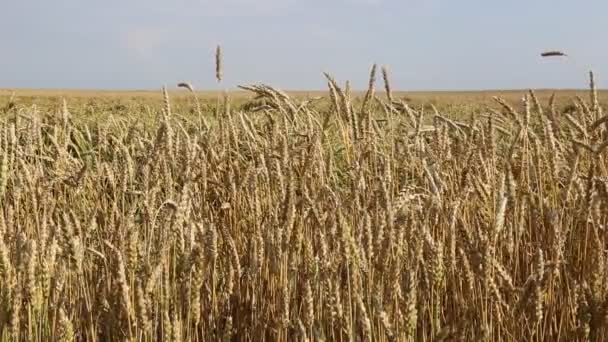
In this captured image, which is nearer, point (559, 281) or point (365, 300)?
point (365, 300)

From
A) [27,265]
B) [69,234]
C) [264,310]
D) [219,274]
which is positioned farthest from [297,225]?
[27,265]

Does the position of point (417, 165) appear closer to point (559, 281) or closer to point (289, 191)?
point (559, 281)

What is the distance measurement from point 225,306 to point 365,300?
17.8 inches

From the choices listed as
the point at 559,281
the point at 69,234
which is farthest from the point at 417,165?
the point at 69,234

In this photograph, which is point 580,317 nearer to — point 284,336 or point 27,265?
point 284,336

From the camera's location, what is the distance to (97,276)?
1.87m

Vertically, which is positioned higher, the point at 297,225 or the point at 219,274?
the point at 297,225

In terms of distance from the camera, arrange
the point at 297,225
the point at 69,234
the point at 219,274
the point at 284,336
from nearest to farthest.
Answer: the point at 69,234
the point at 284,336
the point at 297,225
the point at 219,274

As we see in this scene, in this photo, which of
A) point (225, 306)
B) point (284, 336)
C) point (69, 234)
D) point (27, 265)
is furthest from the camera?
point (225, 306)

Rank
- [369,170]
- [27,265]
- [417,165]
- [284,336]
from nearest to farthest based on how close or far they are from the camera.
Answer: [27,265], [284,336], [369,170], [417,165]

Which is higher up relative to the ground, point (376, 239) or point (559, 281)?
point (376, 239)

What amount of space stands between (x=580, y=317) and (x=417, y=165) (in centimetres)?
109

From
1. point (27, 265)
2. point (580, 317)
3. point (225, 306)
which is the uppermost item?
point (27, 265)

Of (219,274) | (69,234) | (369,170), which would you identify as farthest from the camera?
(369,170)
